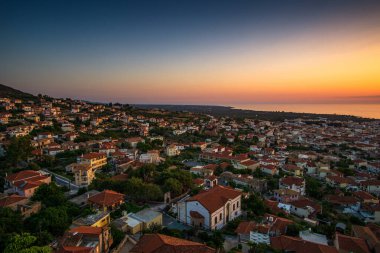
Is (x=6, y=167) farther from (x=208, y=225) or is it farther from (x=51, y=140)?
(x=208, y=225)

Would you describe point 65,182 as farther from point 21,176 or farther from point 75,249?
point 75,249

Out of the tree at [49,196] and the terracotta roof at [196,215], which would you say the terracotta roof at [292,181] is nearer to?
the terracotta roof at [196,215]

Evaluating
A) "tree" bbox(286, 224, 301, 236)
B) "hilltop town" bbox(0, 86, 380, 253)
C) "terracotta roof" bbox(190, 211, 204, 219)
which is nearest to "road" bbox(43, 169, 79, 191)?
"hilltop town" bbox(0, 86, 380, 253)

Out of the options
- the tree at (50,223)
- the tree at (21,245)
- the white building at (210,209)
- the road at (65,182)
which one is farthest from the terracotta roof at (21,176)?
the white building at (210,209)

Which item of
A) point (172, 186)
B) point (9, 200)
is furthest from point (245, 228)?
point (9, 200)

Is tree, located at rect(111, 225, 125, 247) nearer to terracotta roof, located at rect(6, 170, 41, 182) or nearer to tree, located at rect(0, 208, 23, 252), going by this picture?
tree, located at rect(0, 208, 23, 252)

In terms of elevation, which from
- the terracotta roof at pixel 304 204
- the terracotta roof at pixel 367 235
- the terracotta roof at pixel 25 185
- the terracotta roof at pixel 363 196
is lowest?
the terracotta roof at pixel 363 196
